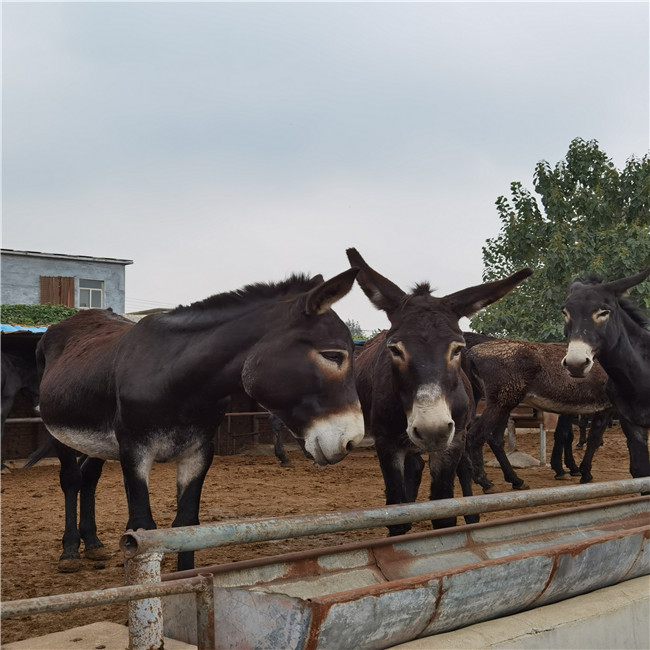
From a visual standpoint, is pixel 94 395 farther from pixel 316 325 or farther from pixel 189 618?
pixel 189 618

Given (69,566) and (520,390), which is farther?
(520,390)

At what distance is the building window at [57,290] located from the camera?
37906 millimetres

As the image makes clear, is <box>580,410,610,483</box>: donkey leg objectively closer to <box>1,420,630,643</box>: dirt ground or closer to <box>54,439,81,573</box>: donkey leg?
<box>1,420,630,643</box>: dirt ground

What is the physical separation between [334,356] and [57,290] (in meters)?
37.0

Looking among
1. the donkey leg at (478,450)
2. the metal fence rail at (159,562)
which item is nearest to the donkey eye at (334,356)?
the metal fence rail at (159,562)

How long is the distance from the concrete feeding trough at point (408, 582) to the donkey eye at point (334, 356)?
105cm

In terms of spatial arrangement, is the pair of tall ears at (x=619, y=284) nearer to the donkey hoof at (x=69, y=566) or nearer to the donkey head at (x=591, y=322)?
the donkey head at (x=591, y=322)

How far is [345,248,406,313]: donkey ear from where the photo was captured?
498cm

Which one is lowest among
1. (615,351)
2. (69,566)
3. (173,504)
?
(173,504)

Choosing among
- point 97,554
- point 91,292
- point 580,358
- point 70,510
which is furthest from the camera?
→ point 91,292

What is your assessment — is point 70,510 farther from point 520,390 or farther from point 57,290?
point 57,290

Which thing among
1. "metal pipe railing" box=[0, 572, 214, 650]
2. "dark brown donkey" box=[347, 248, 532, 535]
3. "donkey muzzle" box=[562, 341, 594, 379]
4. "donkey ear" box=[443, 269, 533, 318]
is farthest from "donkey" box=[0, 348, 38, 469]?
"metal pipe railing" box=[0, 572, 214, 650]

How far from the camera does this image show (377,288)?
5.00 metres

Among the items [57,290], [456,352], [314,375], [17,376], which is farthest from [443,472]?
[57,290]
